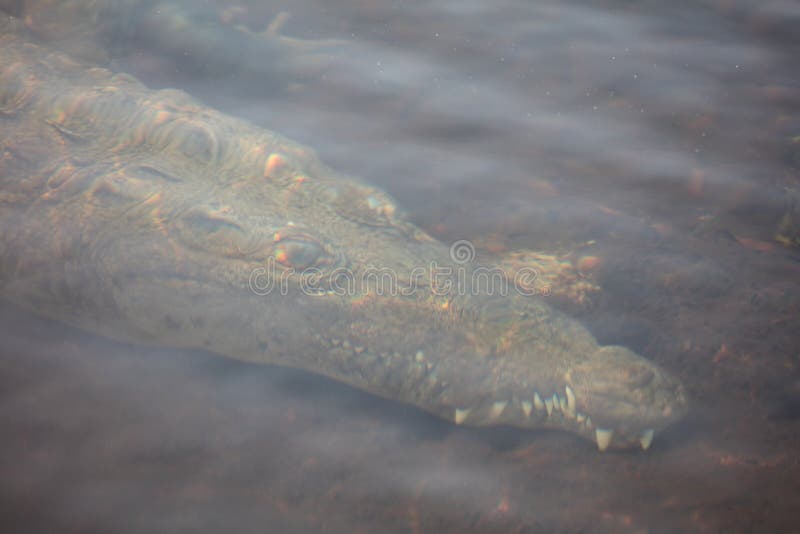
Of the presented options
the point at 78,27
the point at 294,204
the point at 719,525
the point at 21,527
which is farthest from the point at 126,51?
the point at 719,525

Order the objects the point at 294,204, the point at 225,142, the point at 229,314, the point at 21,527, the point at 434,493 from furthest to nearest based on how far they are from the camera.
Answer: the point at 225,142, the point at 294,204, the point at 229,314, the point at 434,493, the point at 21,527

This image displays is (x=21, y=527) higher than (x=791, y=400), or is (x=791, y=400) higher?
(x=791, y=400)

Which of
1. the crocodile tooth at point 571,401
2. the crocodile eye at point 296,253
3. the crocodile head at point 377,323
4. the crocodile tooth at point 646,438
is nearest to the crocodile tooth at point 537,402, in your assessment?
the crocodile head at point 377,323

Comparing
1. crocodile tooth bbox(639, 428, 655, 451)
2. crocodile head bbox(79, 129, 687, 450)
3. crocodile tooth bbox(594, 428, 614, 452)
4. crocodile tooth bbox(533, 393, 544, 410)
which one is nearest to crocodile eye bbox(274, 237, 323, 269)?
crocodile head bbox(79, 129, 687, 450)

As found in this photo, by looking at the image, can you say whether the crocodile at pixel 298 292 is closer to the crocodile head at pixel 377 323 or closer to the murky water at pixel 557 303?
the crocodile head at pixel 377 323

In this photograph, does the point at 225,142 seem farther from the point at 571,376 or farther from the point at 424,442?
the point at 571,376

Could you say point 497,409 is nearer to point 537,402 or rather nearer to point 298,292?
point 537,402
